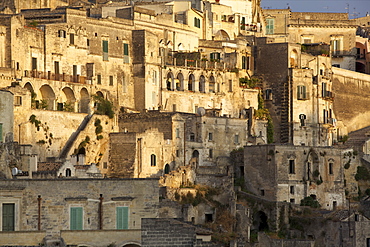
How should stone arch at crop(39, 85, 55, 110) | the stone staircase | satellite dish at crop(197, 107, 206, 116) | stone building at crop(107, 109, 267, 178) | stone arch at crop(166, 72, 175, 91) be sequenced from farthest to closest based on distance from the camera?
stone arch at crop(166, 72, 175, 91), satellite dish at crop(197, 107, 206, 116), stone arch at crop(39, 85, 55, 110), the stone staircase, stone building at crop(107, 109, 267, 178)

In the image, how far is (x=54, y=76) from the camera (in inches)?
2697

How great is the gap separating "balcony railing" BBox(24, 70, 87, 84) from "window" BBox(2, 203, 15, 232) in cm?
2136

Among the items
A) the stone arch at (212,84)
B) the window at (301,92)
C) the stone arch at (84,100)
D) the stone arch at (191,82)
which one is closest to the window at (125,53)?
the stone arch at (84,100)

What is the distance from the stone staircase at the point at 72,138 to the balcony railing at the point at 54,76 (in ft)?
9.94

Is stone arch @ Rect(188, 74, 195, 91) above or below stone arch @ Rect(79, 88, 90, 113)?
above

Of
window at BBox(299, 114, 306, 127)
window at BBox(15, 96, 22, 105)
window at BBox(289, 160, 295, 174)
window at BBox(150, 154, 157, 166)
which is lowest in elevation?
window at BBox(289, 160, 295, 174)

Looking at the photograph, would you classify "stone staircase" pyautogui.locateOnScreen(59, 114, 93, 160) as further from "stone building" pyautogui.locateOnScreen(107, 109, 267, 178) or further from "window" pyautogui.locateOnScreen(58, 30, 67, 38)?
"window" pyautogui.locateOnScreen(58, 30, 67, 38)

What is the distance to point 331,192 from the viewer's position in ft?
226

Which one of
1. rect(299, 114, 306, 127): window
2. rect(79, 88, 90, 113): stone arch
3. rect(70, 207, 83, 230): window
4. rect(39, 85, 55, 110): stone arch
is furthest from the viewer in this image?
rect(299, 114, 306, 127): window

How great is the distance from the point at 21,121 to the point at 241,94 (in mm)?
21264

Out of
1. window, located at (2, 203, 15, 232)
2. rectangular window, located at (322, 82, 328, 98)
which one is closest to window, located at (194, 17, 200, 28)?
rectangular window, located at (322, 82, 328, 98)

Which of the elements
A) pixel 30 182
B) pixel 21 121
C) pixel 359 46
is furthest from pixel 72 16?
pixel 359 46

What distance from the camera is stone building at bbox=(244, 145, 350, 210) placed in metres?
66.4

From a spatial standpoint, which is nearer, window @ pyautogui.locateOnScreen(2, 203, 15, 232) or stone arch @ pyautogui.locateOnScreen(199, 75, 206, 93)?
window @ pyautogui.locateOnScreen(2, 203, 15, 232)
